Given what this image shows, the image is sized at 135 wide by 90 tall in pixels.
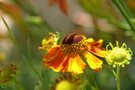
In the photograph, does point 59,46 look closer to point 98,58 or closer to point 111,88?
point 98,58

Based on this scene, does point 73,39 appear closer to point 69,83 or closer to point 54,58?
point 54,58

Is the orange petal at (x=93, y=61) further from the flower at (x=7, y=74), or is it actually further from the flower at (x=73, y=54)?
the flower at (x=7, y=74)

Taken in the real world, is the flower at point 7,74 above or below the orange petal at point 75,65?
above

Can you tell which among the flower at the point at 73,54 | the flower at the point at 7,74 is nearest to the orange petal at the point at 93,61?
the flower at the point at 73,54

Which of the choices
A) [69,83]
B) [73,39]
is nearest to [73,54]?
[73,39]

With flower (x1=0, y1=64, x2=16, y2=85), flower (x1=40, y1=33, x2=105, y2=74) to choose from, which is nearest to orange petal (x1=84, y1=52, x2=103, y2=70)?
flower (x1=40, y1=33, x2=105, y2=74)

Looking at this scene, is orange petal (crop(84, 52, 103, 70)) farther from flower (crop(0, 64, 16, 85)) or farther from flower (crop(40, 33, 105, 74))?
flower (crop(0, 64, 16, 85))

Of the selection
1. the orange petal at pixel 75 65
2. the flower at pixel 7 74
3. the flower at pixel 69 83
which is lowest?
the flower at pixel 69 83

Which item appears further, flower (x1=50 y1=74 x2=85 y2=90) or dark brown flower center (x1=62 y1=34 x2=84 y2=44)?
dark brown flower center (x1=62 y1=34 x2=84 y2=44)
